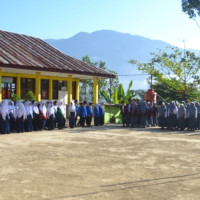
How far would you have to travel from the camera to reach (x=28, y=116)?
15.9 meters

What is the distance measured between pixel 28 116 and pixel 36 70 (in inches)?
Answer: 171

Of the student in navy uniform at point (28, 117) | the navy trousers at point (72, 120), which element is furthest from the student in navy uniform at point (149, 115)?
the student in navy uniform at point (28, 117)

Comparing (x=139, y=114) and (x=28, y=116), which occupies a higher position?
(x=139, y=114)

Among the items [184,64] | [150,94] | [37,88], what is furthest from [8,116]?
[184,64]

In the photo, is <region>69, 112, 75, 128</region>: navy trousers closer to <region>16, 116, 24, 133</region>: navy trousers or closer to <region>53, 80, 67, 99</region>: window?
<region>16, 116, 24, 133</region>: navy trousers

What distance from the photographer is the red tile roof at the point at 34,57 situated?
19.0 m

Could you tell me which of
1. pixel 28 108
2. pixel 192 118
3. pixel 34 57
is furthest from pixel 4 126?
pixel 192 118

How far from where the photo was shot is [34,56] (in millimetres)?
21250

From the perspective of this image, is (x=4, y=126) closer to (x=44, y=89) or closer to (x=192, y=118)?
(x=192, y=118)

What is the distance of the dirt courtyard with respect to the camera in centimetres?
576

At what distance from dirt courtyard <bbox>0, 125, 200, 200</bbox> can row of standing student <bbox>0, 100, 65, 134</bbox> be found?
3.43 metres

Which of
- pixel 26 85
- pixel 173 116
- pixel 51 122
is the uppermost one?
pixel 26 85

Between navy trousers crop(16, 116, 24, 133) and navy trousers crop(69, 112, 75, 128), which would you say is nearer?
navy trousers crop(16, 116, 24, 133)

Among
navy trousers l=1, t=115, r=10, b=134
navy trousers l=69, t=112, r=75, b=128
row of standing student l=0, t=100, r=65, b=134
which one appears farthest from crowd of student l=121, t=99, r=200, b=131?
navy trousers l=1, t=115, r=10, b=134
